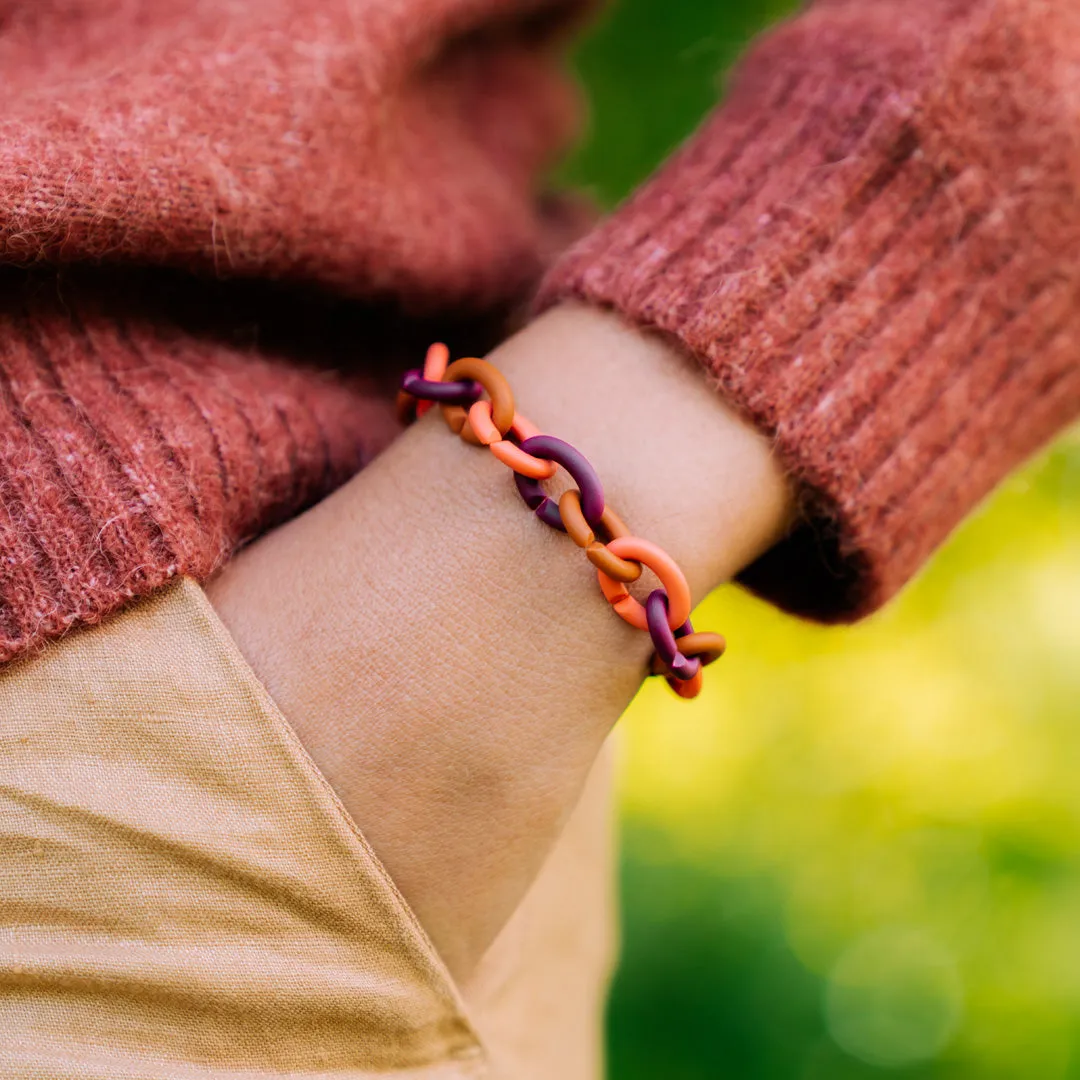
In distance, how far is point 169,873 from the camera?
52cm

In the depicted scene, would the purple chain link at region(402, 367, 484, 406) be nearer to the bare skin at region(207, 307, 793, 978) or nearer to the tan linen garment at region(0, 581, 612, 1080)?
the bare skin at region(207, 307, 793, 978)

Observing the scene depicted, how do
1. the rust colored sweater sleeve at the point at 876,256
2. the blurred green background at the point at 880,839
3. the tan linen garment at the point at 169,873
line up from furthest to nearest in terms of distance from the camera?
the blurred green background at the point at 880,839 < the rust colored sweater sleeve at the point at 876,256 < the tan linen garment at the point at 169,873

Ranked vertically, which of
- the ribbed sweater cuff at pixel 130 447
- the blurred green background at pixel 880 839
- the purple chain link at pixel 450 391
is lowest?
the blurred green background at pixel 880 839

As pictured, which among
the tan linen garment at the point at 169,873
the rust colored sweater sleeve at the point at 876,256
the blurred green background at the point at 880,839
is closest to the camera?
the tan linen garment at the point at 169,873

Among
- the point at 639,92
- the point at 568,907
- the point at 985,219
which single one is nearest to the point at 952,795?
the point at 568,907

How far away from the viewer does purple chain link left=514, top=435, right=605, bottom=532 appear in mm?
542

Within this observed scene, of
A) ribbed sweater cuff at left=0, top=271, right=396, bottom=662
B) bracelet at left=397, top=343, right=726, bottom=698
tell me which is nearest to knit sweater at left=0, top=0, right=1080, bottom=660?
ribbed sweater cuff at left=0, top=271, right=396, bottom=662

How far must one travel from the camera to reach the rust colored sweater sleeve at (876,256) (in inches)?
24.5

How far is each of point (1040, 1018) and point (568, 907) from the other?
106 cm

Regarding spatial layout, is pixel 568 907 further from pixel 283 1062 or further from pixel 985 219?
pixel 985 219

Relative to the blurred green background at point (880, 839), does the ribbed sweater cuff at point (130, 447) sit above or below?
above

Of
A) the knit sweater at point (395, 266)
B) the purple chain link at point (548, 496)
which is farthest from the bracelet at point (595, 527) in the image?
the knit sweater at point (395, 266)

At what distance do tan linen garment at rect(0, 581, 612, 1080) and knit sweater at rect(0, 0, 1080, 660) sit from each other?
1.6 inches

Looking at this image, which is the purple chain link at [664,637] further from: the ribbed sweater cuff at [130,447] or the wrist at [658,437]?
the ribbed sweater cuff at [130,447]
